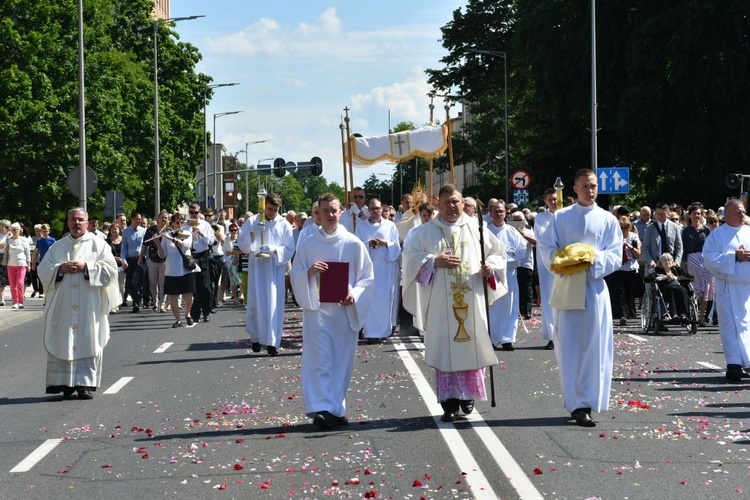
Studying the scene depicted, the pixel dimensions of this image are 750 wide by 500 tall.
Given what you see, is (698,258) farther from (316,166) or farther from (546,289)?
(316,166)

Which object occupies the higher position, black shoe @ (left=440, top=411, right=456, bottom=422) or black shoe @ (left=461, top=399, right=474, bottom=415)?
black shoe @ (left=461, top=399, right=474, bottom=415)

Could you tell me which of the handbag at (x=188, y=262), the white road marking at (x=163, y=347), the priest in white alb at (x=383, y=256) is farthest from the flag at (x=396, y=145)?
the white road marking at (x=163, y=347)

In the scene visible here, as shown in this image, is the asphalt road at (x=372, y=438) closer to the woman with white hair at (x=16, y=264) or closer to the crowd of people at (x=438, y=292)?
the crowd of people at (x=438, y=292)

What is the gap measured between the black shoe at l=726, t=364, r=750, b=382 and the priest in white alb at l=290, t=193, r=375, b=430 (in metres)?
4.67

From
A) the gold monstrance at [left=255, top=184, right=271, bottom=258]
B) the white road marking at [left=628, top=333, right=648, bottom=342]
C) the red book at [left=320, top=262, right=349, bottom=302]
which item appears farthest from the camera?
the white road marking at [left=628, top=333, right=648, bottom=342]

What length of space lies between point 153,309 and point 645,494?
2157cm

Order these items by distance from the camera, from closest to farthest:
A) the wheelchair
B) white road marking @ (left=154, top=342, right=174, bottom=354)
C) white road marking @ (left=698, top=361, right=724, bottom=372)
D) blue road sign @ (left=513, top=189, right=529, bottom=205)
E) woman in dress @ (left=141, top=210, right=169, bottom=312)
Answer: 1. white road marking @ (left=698, top=361, right=724, bottom=372)
2. white road marking @ (left=154, top=342, right=174, bottom=354)
3. the wheelchair
4. woman in dress @ (left=141, top=210, right=169, bottom=312)
5. blue road sign @ (left=513, top=189, right=529, bottom=205)

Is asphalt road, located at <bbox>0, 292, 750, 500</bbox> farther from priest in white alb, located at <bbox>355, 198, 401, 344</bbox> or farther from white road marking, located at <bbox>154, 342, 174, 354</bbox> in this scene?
priest in white alb, located at <bbox>355, 198, 401, 344</bbox>

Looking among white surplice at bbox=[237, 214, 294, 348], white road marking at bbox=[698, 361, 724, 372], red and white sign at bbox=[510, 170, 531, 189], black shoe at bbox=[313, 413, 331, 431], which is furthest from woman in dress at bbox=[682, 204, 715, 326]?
red and white sign at bbox=[510, 170, 531, 189]

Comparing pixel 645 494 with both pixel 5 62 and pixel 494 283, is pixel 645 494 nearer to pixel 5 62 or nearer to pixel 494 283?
pixel 494 283

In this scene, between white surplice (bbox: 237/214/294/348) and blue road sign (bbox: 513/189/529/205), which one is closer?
white surplice (bbox: 237/214/294/348)

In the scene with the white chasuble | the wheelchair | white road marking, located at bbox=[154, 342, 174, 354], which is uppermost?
the white chasuble

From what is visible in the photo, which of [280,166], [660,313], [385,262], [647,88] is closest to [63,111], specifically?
[280,166]

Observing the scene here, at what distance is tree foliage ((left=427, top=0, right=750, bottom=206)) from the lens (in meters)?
39.6
